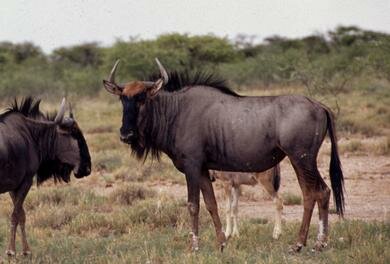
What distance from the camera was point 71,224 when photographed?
9.34 metres

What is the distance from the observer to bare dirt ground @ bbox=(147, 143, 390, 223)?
10.2 m

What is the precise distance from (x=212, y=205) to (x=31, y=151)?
2.02 metres

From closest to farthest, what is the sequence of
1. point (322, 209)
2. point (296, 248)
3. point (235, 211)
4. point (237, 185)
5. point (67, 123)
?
1. point (296, 248)
2. point (322, 209)
3. point (67, 123)
4. point (235, 211)
5. point (237, 185)

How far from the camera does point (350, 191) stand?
12.0 metres

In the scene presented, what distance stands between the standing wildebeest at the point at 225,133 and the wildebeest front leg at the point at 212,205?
0.04 feet

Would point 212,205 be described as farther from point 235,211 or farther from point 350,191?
point 350,191

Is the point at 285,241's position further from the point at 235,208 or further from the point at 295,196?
the point at 295,196

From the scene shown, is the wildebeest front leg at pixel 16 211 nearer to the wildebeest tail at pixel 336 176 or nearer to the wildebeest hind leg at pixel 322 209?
the wildebeest hind leg at pixel 322 209

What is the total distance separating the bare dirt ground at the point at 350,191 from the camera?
1023 cm

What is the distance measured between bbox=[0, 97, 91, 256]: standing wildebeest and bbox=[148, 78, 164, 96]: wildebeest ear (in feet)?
3.27

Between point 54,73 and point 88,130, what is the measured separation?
74.9 feet

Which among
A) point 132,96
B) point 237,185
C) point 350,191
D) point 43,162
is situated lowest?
point 350,191

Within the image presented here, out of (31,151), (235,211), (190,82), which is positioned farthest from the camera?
(235,211)

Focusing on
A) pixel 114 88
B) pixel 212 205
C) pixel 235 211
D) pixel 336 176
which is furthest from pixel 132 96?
pixel 336 176
